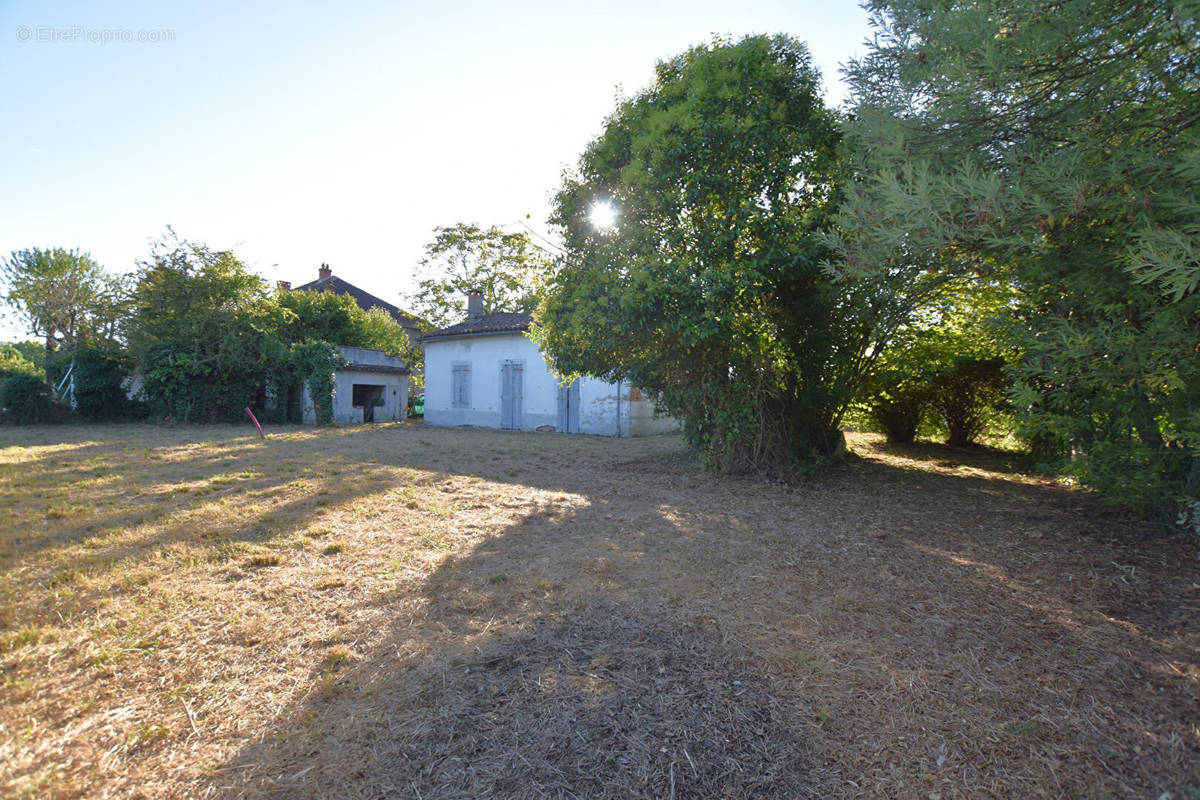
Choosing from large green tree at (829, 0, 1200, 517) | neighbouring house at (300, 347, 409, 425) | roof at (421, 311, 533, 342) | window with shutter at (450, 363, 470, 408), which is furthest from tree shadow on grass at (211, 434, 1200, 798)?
neighbouring house at (300, 347, 409, 425)

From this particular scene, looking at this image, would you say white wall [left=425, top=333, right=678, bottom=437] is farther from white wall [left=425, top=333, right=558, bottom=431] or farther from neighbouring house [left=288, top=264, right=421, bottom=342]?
A: neighbouring house [left=288, top=264, right=421, bottom=342]

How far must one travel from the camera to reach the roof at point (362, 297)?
30892mm

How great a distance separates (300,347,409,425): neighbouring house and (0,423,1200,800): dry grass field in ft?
45.3

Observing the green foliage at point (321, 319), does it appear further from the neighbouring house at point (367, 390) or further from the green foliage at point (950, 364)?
the green foliage at point (950, 364)

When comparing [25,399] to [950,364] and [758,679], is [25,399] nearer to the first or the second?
[758,679]

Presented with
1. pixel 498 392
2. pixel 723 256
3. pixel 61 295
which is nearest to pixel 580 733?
pixel 723 256

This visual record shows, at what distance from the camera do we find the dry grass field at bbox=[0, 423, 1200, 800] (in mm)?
2004

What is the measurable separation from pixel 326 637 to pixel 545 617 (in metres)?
1.16

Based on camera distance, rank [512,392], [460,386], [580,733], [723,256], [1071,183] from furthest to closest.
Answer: [460,386], [512,392], [723,256], [1071,183], [580,733]

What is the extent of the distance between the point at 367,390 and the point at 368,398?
31 centimetres

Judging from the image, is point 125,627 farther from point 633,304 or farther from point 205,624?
point 633,304

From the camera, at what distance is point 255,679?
8.22 feet

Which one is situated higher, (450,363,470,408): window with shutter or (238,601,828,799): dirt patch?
(450,363,470,408): window with shutter

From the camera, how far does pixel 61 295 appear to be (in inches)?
838
